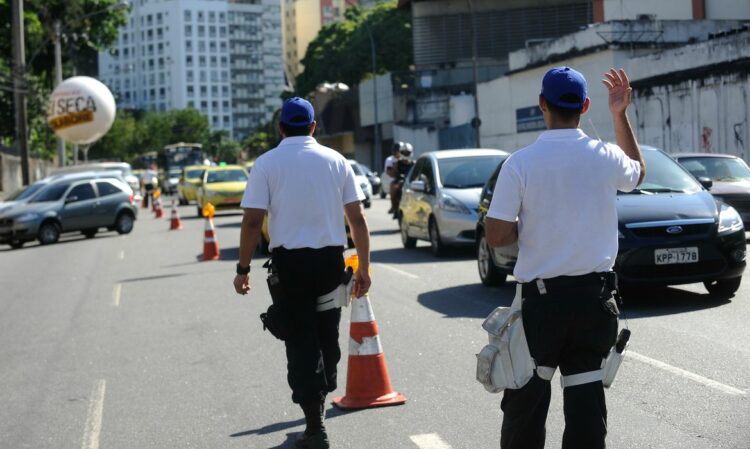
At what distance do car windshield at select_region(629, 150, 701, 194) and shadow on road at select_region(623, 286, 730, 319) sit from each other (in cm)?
108

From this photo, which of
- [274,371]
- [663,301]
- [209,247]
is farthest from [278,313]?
[209,247]

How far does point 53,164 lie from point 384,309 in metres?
69.8

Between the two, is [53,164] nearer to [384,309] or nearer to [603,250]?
[384,309]

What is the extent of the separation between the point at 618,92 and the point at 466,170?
13.7 m

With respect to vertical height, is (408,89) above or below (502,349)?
above

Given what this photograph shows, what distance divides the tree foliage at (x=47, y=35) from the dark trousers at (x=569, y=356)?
49.0 metres

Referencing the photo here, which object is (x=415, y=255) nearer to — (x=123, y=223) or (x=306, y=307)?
(x=306, y=307)

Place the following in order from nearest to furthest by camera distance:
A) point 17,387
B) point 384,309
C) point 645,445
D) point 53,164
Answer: point 645,445 < point 17,387 < point 384,309 < point 53,164

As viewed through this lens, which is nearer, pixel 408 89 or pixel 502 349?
Result: pixel 502 349

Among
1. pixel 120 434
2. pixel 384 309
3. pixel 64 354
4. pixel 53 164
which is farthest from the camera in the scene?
pixel 53 164

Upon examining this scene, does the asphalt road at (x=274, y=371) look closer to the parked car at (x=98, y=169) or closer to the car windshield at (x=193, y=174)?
the parked car at (x=98, y=169)

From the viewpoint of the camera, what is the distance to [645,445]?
623 cm

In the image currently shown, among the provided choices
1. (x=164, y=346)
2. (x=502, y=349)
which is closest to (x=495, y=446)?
(x=502, y=349)

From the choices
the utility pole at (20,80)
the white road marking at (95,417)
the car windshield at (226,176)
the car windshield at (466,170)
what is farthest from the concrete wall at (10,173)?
the white road marking at (95,417)
